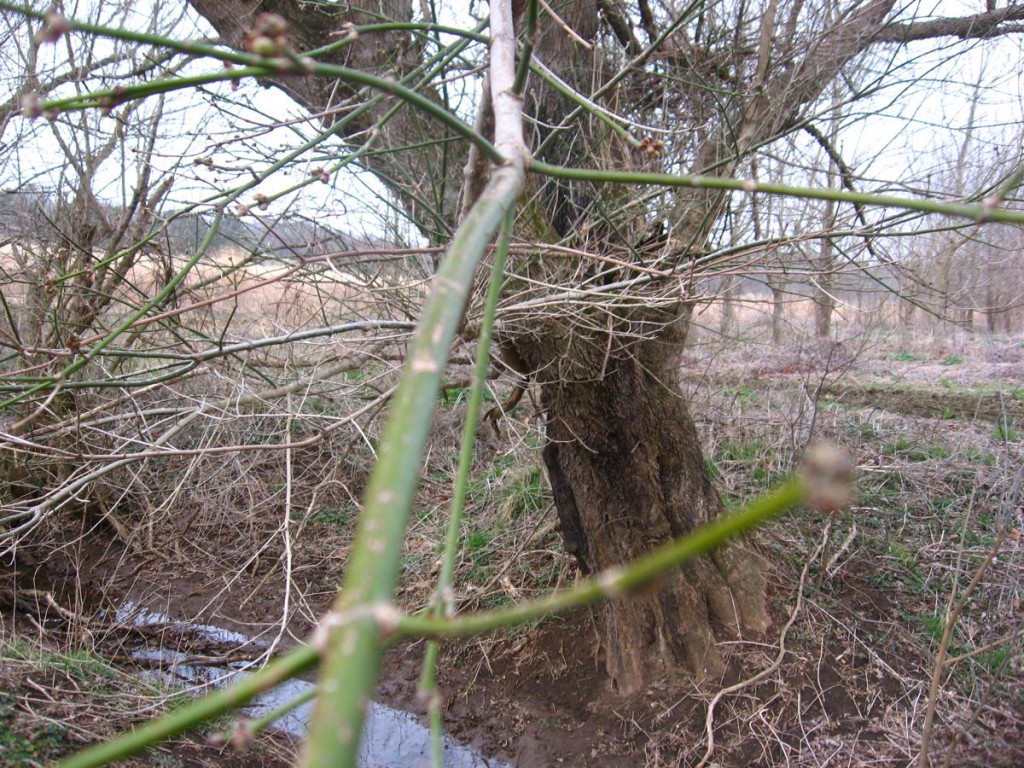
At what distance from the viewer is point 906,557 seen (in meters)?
4.73

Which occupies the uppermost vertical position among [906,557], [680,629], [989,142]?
[989,142]

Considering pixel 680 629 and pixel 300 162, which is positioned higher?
pixel 300 162

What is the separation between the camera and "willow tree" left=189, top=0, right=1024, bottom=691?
366 cm

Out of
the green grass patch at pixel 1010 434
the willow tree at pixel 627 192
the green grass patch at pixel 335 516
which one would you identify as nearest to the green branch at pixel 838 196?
the willow tree at pixel 627 192

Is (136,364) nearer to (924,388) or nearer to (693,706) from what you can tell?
(693,706)

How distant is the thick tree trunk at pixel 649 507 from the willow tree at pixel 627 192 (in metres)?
0.01

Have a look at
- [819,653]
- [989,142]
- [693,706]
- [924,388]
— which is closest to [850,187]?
[989,142]

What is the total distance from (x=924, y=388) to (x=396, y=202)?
801 centimetres

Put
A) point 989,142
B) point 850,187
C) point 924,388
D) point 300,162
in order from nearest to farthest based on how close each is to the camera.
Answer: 1. point 300,162
2. point 989,142
3. point 850,187
4. point 924,388

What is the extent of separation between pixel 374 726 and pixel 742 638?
8.54 ft

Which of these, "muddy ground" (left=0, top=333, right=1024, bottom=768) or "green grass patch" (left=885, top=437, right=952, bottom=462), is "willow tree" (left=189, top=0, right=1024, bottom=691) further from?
"green grass patch" (left=885, top=437, right=952, bottom=462)

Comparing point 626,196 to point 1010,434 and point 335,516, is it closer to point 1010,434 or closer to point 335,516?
point 335,516

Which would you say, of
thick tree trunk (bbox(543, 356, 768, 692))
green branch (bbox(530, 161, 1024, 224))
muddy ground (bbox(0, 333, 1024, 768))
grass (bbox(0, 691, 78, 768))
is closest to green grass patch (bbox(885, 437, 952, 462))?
muddy ground (bbox(0, 333, 1024, 768))

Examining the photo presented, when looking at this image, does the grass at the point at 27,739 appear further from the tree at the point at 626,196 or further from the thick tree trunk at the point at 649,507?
the thick tree trunk at the point at 649,507
